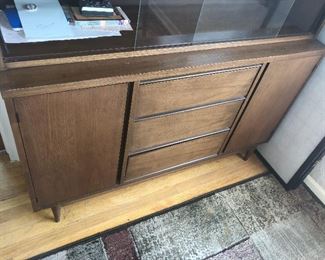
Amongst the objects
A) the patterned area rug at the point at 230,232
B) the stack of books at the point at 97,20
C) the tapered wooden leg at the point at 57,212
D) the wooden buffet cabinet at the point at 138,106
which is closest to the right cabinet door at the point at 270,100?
the wooden buffet cabinet at the point at 138,106

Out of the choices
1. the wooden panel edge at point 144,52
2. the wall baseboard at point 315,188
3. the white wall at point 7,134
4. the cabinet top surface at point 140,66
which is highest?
the wooden panel edge at point 144,52

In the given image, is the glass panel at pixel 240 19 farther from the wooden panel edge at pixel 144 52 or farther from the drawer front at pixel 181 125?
the drawer front at pixel 181 125

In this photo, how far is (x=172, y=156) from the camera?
1.29 metres

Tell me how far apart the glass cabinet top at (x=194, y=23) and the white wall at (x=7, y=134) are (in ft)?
1.57

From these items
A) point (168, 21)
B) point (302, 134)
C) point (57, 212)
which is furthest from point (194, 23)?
point (57, 212)

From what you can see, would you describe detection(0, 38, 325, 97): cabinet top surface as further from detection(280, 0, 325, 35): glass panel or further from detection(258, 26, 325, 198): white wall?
detection(258, 26, 325, 198): white wall

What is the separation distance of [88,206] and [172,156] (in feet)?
1.46

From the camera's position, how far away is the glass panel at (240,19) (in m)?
1.05

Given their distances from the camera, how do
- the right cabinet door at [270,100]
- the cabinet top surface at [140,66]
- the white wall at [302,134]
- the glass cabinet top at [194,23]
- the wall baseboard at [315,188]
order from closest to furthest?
the cabinet top surface at [140,66] < the glass cabinet top at [194,23] < the right cabinet door at [270,100] < the white wall at [302,134] < the wall baseboard at [315,188]

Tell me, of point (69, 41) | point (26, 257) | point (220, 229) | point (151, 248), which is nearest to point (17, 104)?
point (69, 41)

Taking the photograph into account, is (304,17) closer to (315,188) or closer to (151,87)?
(151,87)

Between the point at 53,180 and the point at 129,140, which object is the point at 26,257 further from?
the point at 129,140

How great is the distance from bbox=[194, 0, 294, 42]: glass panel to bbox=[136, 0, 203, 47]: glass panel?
4 centimetres

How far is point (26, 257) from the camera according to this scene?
1.13m
